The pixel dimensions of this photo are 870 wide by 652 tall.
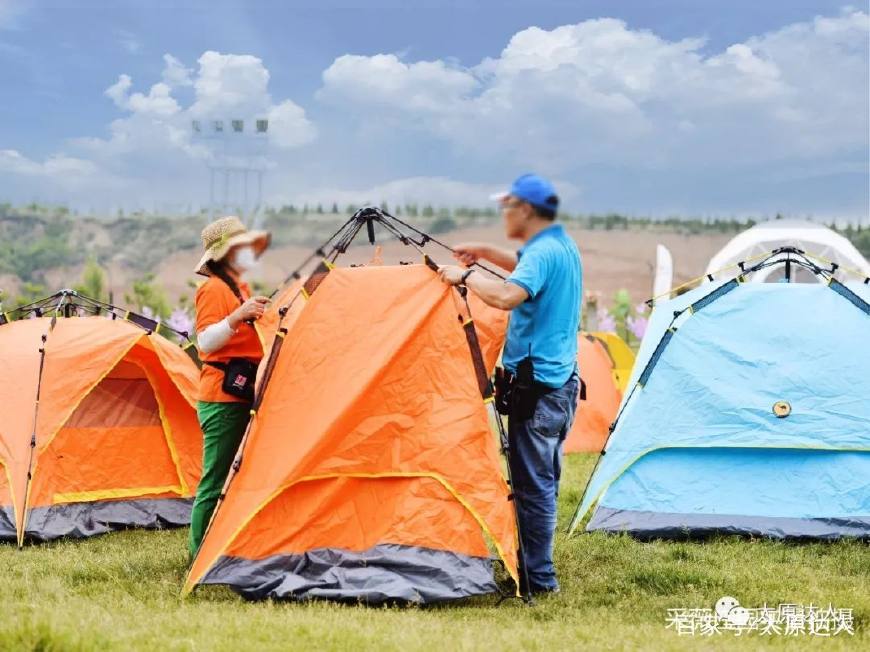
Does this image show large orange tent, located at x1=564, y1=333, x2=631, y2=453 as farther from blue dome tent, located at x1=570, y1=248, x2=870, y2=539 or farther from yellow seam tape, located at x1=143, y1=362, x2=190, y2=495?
yellow seam tape, located at x1=143, y1=362, x2=190, y2=495

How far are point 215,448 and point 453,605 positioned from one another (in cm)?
151

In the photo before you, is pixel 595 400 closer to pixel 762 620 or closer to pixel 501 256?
pixel 501 256

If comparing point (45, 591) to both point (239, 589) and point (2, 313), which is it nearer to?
point (239, 589)

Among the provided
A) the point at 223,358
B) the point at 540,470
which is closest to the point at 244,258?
the point at 223,358

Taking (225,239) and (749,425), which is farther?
(749,425)

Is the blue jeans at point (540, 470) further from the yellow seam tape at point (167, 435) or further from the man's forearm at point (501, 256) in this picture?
the yellow seam tape at point (167, 435)

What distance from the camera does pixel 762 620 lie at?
15.0ft

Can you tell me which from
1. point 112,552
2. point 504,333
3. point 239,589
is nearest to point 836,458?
point 504,333

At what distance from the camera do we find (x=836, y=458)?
634cm

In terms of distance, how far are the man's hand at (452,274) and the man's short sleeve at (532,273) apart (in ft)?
1.09

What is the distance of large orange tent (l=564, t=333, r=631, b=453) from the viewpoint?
1073cm

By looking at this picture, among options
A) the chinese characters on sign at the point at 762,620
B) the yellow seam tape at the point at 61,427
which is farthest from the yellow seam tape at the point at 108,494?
the chinese characters on sign at the point at 762,620

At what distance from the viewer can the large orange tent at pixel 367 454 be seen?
480cm

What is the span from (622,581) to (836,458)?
2021 mm
